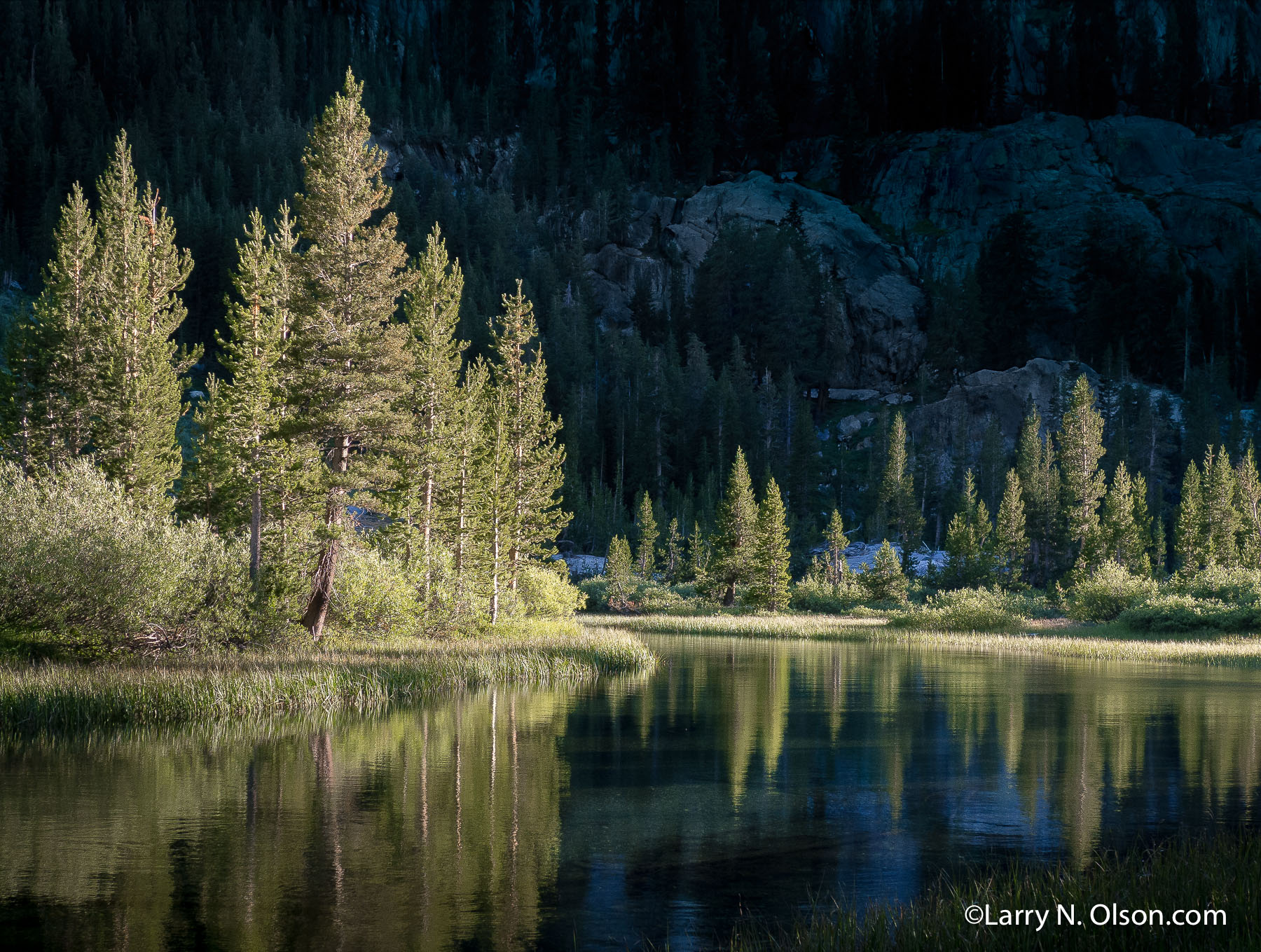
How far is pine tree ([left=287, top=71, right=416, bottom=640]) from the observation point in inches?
1551

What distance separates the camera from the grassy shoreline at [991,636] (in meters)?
48.7

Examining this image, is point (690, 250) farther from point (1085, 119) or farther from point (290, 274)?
point (290, 274)

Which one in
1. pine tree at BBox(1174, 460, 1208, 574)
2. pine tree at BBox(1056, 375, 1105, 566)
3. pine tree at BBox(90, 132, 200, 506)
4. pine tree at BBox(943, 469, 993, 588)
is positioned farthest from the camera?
pine tree at BBox(1056, 375, 1105, 566)

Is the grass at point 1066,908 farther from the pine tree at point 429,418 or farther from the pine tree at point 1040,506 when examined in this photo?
the pine tree at point 1040,506

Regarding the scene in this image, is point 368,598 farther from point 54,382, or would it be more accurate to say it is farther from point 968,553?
point 968,553

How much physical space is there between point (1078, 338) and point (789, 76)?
259 ft

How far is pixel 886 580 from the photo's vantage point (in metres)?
79.4

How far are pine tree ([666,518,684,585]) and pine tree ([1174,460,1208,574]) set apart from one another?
137 ft

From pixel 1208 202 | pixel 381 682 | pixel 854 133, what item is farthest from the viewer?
pixel 854 133

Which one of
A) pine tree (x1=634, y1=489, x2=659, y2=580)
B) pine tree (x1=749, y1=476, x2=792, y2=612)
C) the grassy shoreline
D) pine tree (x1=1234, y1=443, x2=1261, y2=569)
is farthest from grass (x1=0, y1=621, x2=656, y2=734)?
pine tree (x1=1234, y1=443, x2=1261, y2=569)

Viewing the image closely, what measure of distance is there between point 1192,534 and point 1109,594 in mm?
14967

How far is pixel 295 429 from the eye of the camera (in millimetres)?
39000

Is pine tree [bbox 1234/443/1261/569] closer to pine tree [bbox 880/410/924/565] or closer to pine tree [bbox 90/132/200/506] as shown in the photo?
pine tree [bbox 880/410/924/565]

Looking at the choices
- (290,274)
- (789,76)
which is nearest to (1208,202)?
(789,76)
